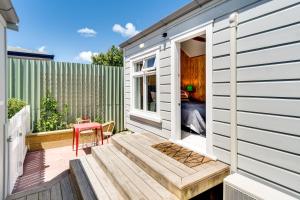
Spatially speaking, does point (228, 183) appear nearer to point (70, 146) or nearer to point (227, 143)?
point (227, 143)

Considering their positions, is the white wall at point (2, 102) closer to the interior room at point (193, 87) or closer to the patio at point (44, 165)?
the patio at point (44, 165)

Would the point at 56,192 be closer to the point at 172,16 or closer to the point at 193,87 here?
the point at 172,16

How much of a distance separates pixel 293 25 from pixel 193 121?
2.59m

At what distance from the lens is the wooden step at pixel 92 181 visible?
102 inches

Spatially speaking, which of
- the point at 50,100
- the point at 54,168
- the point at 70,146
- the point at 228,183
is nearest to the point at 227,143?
the point at 228,183

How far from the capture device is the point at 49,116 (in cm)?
572

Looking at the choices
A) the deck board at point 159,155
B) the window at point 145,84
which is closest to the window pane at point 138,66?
the window at point 145,84

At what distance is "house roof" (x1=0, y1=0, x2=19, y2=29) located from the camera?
2.31 meters

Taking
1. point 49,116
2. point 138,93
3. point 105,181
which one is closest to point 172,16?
point 138,93

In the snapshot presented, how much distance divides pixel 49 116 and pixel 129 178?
4.26m

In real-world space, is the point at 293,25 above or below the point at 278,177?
above

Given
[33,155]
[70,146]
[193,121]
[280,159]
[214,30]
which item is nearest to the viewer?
[280,159]

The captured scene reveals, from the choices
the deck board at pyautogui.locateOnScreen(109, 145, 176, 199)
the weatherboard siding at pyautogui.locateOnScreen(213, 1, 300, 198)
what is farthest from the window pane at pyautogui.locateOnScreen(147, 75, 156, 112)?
the weatherboard siding at pyautogui.locateOnScreen(213, 1, 300, 198)

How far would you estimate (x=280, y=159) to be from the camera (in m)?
1.98
